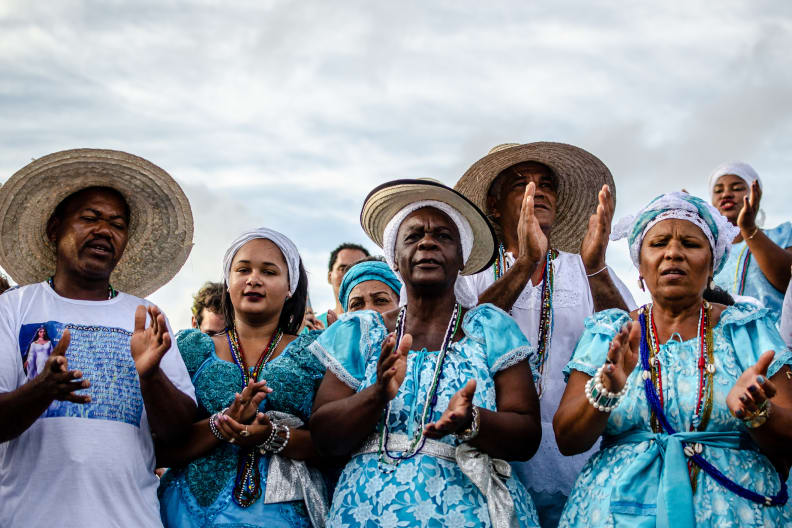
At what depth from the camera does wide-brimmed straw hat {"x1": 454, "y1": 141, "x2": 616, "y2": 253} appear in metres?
5.66

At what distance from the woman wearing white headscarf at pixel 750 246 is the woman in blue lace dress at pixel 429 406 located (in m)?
2.41

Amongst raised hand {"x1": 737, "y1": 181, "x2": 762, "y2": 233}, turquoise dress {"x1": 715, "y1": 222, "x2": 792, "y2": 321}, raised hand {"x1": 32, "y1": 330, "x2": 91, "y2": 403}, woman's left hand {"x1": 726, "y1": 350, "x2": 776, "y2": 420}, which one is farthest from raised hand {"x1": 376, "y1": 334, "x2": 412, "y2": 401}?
turquoise dress {"x1": 715, "y1": 222, "x2": 792, "y2": 321}

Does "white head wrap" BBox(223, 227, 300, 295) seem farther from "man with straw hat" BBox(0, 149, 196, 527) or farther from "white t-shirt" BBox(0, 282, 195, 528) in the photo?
"white t-shirt" BBox(0, 282, 195, 528)

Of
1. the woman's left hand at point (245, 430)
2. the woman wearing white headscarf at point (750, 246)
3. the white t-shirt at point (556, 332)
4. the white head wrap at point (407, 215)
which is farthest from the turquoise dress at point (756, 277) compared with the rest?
the woman's left hand at point (245, 430)

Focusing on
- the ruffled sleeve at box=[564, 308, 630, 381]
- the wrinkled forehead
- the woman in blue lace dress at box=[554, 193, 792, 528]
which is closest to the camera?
the woman in blue lace dress at box=[554, 193, 792, 528]

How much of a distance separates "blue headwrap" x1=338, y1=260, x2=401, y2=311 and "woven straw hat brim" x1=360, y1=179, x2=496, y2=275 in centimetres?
100

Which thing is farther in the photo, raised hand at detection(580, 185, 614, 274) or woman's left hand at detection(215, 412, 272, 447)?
raised hand at detection(580, 185, 614, 274)

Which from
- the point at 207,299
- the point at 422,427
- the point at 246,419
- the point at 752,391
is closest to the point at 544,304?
the point at 422,427

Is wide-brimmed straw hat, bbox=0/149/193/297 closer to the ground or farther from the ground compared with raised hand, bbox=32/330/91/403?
farther from the ground

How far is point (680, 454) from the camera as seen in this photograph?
3.68 meters

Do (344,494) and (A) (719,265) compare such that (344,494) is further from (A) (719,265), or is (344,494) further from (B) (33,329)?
(A) (719,265)

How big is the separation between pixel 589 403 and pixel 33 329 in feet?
8.79

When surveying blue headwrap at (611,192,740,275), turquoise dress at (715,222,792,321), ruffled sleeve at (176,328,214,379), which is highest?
turquoise dress at (715,222,792,321)

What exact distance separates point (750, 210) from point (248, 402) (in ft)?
12.1
